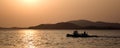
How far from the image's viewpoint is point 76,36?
359 feet

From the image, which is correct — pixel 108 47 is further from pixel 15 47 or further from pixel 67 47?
pixel 15 47

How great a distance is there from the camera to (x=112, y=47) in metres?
67.1

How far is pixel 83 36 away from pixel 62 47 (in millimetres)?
42987

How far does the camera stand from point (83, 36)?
10875cm

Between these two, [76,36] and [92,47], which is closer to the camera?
[92,47]

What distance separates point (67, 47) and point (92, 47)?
472cm

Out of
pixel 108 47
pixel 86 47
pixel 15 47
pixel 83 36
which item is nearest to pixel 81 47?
pixel 86 47

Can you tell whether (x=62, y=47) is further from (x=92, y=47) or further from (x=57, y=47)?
(x=92, y=47)

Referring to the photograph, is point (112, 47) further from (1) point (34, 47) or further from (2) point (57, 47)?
(1) point (34, 47)

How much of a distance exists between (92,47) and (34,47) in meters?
11.0

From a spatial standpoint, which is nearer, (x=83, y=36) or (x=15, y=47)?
(x=15, y=47)

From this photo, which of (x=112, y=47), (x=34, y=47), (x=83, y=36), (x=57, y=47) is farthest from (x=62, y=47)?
(x=83, y=36)

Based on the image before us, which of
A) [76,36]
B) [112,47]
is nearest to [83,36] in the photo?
[76,36]

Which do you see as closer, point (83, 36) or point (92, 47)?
point (92, 47)
